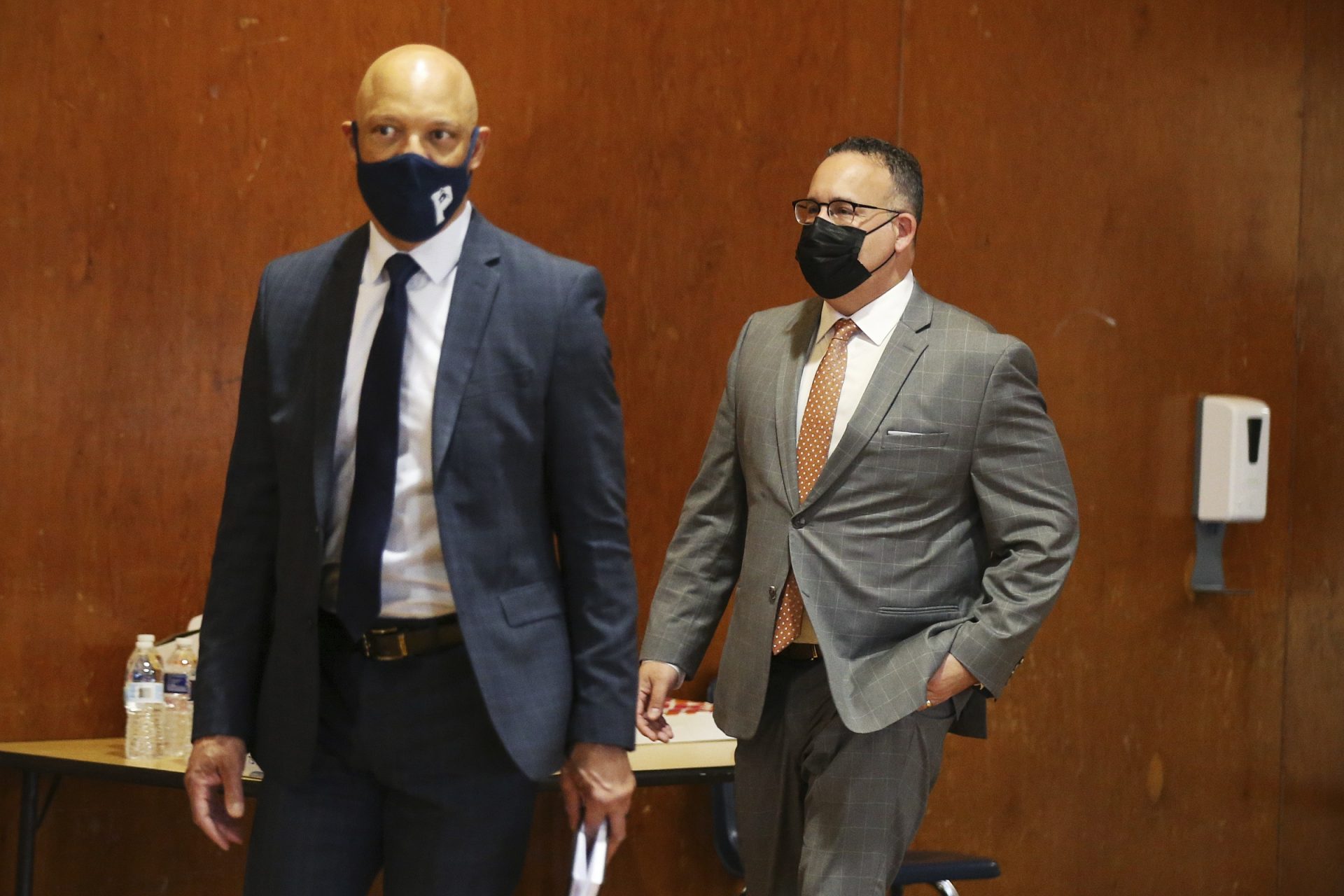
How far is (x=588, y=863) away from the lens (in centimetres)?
186

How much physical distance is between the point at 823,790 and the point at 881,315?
887 mm

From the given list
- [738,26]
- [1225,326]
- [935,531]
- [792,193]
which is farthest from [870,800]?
[1225,326]

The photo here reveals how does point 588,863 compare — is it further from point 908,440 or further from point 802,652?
point 908,440

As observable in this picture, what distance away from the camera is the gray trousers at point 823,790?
2.56 m

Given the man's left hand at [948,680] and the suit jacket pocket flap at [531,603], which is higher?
the suit jacket pocket flap at [531,603]

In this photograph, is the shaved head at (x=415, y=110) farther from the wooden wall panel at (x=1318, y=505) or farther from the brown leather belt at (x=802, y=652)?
the wooden wall panel at (x=1318, y=505)

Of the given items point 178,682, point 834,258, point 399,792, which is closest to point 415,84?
point 399,792

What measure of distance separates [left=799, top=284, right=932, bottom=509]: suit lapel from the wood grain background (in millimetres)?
1229

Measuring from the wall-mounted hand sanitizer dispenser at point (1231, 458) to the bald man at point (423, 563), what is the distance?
10.1ft

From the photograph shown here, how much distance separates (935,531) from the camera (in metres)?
2.66

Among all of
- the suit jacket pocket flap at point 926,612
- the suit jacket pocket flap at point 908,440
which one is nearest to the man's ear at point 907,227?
the suit jacket pocket flap at point 908,440

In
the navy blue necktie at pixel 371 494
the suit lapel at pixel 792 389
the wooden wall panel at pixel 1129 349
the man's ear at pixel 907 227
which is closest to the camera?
the navy blue necktie at pixel 371 494

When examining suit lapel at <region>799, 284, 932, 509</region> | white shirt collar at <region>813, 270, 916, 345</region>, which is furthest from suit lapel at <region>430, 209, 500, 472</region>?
white shirt collar at <region>813, 270, 916, 345</region>

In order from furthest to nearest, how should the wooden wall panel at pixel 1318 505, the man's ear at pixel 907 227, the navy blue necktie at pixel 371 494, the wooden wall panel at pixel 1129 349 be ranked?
the wooden wall panel at pixel 1318 505, the wooden wall panel at pixel 1129 349, the man's ear at pixel 907 227, the navy blue necktie at pixel 371 494
